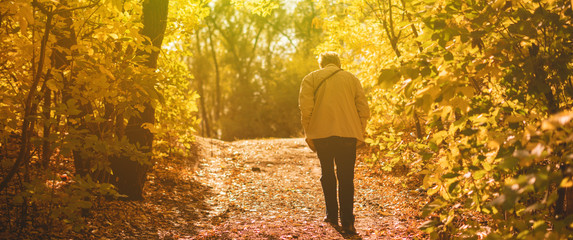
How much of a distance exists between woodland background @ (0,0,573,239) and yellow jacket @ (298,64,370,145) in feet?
1.57

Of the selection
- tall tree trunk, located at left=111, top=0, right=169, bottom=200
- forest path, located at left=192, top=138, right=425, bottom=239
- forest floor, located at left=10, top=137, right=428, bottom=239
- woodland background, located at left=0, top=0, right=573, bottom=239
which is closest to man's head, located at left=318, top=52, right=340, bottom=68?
woodland background, located at left=0, top=0, right=573, bottom=239

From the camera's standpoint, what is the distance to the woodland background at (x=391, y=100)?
7.75 feet

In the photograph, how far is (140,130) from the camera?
19.2 feet

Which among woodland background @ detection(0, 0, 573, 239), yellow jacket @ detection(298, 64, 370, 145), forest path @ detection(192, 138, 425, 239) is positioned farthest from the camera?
forest path @ detection(192, 138, 425, 239)

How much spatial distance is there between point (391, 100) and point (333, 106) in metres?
3.35

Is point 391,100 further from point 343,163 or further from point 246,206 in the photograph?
point 343,163

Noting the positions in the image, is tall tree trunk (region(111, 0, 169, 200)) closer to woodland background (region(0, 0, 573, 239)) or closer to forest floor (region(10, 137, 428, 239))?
woodland background (region(0, 0, 573, 239))

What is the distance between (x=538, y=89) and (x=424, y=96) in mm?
581

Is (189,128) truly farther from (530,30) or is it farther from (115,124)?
(530,30)

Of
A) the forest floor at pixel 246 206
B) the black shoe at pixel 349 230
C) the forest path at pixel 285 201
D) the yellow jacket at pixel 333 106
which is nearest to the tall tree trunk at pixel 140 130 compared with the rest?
the forest floor at pixel 246 206

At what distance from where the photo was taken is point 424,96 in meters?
2.38

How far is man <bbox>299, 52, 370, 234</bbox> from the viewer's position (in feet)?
15.7

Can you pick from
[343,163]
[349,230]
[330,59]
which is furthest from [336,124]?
[349,230]

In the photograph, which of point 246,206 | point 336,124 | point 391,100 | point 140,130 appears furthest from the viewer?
point 391,100
